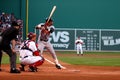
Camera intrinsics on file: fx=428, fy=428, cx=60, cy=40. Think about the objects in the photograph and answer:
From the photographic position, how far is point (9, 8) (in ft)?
124

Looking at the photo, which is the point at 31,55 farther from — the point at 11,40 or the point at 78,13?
the point at 78,13

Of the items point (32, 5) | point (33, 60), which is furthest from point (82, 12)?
point (33, 60)

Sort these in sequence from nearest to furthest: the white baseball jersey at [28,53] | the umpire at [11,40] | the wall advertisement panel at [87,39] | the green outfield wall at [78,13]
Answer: the umpire at [11,40], the white baseball jersey at [28,53], the wall advertisement panel at [87,39], the green outfield wall at [78,13]

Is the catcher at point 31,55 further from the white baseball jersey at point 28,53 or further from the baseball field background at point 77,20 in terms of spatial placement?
the baseball field background at point 77,20

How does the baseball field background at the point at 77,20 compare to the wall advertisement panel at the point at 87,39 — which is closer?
the wall advertisement panel at the point at 87,39

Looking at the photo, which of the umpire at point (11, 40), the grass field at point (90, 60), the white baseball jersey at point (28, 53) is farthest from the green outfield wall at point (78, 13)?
the umpire at point (11, 40)

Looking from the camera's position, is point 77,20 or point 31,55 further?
point 77,20

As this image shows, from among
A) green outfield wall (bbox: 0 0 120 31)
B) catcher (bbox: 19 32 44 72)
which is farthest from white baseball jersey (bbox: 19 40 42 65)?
green outfield wall (bbox: 0 0 120 31)

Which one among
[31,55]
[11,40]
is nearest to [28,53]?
[31,55]

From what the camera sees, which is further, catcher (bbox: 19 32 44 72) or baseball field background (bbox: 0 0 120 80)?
baseball field background (bbox: 0 0 120 80)

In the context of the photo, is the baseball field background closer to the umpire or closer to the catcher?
the catcher

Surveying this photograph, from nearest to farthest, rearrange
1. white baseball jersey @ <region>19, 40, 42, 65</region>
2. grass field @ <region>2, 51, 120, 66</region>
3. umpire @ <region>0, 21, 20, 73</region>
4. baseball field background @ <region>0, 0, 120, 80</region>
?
umpire @ <region>0, 21, 20, 73</region> → white baseball jersey @ <region>19, 40, 42, 65</region> → grass field @ <region>2, 51, 120, 66</region> → baseball field background @ <region>0, 0, 120, 80</region>

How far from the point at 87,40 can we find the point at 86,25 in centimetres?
239

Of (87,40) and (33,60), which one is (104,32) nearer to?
(87,40)
